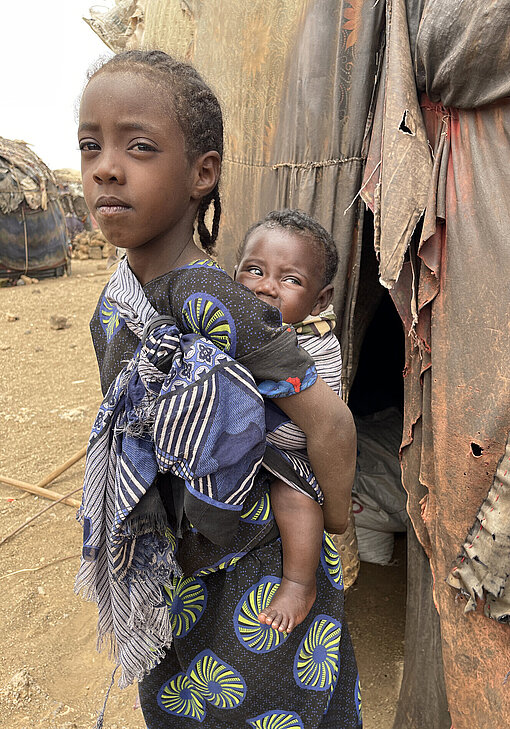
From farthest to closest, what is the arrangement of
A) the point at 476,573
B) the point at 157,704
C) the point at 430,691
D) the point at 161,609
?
the point at 430,691
the point at 476,573
the point at 157,704
the point at 161,609

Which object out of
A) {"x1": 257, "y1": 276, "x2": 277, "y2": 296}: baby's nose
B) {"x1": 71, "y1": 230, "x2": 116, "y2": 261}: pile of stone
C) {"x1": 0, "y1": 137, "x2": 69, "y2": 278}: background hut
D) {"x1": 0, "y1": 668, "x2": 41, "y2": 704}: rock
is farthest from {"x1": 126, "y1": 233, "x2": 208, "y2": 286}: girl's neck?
{"x1": 71, "y1": 230, "x2": 116, "y2": 261}: pile of stone

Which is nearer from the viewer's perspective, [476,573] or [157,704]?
[157,704]

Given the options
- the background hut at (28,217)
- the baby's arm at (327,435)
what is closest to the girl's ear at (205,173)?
the baby's arm at (327,435)

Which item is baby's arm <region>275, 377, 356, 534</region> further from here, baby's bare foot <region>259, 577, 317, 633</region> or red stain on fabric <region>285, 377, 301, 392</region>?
baby's bare foot <region>259, 577, 317, 633</region>

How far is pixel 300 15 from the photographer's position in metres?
2.15

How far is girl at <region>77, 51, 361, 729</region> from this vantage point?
1.04m

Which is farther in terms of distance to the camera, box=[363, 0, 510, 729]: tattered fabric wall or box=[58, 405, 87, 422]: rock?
box=[58, 405, 87, 422]: rock

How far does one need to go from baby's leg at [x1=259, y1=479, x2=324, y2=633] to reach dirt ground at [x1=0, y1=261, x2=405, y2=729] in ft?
5.17

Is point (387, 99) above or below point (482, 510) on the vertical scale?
above

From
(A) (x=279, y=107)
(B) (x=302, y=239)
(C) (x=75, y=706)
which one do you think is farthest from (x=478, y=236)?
(C) (x=75, y=706)

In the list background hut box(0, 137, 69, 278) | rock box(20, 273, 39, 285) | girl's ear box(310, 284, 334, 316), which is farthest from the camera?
rock box(20, 273, 39, 285)

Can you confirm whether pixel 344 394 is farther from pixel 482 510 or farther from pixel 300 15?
pixel 300 15

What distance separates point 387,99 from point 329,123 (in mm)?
508

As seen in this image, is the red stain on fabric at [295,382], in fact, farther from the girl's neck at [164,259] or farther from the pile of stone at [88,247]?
the pile of stone at [88,247]
